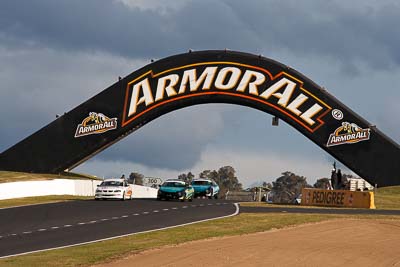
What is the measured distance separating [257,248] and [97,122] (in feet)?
138

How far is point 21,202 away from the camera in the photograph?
141 ft

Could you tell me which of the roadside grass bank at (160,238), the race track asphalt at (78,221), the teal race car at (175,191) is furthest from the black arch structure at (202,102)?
the roadside grass bank at (160,238)

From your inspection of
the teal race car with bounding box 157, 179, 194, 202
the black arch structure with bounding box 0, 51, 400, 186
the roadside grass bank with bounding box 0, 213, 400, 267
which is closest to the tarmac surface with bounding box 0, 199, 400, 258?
the roadside grass bank with bounding box 0, 213, 400, 267

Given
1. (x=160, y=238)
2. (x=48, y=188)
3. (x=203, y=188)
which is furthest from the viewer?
(x=203, y=188)

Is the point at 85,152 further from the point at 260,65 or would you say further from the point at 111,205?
the point at 111,205

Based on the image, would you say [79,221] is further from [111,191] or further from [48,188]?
[48,188]

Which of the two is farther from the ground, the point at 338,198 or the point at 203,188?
the point at 203,188

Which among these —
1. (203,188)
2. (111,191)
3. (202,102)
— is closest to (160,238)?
(111,191)

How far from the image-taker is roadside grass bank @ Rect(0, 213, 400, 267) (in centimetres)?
1797

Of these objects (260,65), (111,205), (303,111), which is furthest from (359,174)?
(111,205)

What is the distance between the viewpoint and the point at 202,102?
198 ft

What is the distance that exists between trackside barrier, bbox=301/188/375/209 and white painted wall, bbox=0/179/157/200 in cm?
1686

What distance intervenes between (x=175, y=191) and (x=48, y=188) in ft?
34.6

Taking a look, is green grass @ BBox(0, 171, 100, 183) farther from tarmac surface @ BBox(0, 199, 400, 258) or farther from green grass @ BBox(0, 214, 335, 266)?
green grass @ BBox(0, 214, 335, 266)
